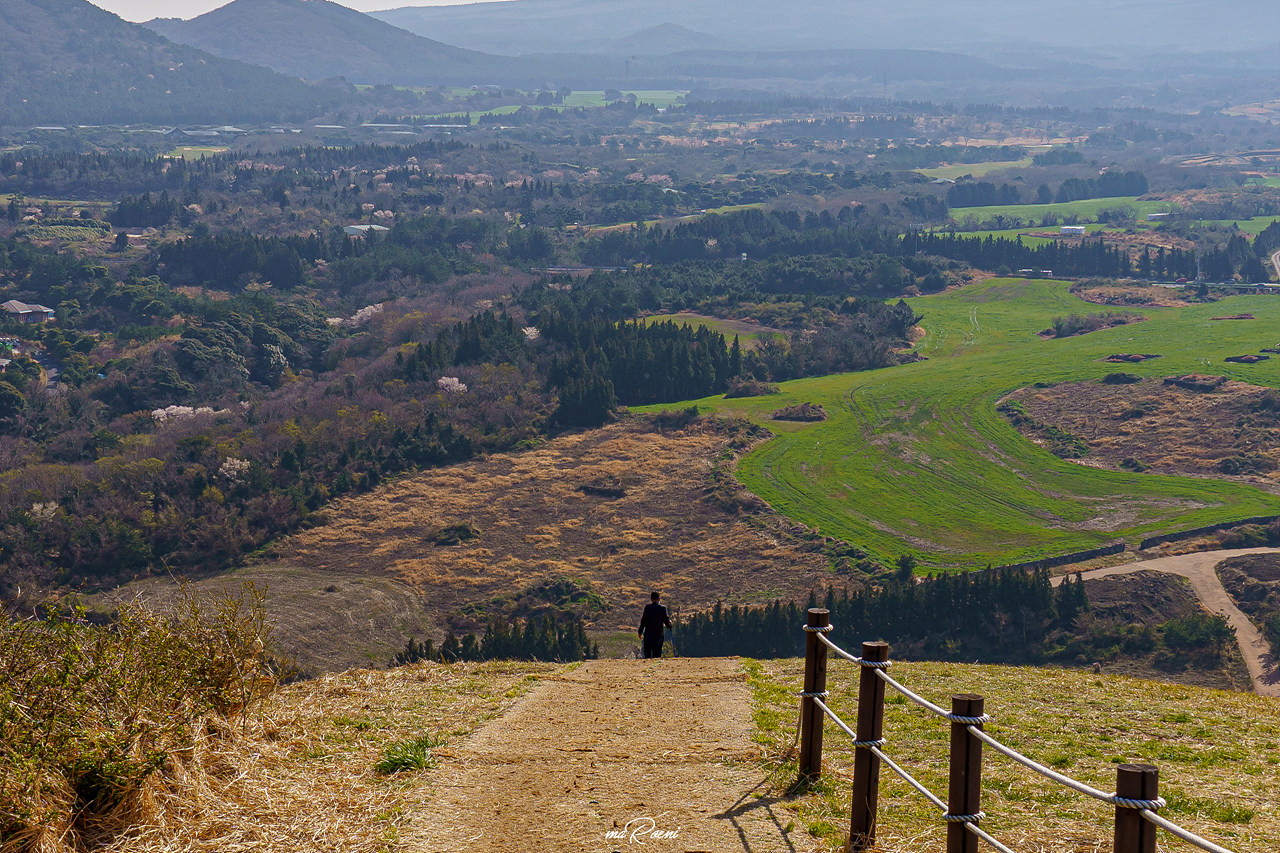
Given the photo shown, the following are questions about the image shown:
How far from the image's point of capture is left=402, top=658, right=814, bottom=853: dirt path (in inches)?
483

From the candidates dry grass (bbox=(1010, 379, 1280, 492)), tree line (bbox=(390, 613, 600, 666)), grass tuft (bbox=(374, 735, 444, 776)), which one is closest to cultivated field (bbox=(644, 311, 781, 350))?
dry grass (bbox=(1010, 379, 1280, 492))

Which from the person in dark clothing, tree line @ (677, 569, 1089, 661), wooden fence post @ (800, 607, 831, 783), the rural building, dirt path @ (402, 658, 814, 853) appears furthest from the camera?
the rural building

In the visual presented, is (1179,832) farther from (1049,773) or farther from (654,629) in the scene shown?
(654,629)

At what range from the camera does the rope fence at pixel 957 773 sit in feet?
25.5

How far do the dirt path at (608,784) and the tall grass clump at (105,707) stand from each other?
2732 mm

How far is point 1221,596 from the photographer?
225ft

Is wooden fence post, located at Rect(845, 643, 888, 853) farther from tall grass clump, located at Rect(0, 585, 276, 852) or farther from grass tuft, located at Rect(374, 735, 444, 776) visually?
tall grass clump, located at Rect(0, 585, 276, 852)

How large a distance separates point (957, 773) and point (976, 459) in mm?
93538

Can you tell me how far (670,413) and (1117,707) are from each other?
94.4 m

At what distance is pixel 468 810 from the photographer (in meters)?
13.1

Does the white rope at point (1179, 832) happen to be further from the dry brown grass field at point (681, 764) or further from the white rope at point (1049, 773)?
the dry brown grass field at point (681, 764)

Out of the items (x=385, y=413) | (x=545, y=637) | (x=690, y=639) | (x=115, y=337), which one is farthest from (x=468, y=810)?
(x=115, y=337)

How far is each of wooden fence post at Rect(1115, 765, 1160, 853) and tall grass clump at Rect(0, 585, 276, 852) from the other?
8.86 meters

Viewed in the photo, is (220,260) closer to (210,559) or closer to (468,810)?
(210,559)
